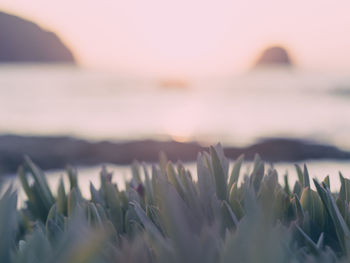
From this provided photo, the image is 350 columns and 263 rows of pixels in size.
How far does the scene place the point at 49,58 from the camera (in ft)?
205

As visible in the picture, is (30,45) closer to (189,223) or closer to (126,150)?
(126,150)

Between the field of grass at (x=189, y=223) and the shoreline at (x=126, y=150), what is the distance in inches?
370

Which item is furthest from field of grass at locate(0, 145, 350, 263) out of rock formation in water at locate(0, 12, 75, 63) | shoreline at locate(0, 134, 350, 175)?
rock formation in water at locate(0, 12, 75, 63)

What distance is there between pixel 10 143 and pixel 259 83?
29.2m

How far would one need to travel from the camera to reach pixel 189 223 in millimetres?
840

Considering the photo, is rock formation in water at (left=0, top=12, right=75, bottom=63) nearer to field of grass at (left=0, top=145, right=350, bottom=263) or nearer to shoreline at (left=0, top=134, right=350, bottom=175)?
shoreline at (left=0, top=134, right=350, bottom=175)

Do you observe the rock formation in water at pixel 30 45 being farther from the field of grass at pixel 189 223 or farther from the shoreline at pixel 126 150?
the field of grass at pixel 189 223

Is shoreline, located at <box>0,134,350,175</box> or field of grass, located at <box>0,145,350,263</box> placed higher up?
shoreline, located at <box>0,134,350,175</box>

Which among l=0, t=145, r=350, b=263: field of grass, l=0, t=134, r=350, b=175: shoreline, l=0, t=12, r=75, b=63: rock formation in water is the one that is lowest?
l=0, t=145, r=350, b=263: field of grass

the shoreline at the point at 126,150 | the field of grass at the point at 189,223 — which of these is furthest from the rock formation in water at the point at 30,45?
the field of grass at the point at 189,223

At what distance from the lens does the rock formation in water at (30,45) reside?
49062mm

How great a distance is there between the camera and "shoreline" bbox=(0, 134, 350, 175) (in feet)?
34.8

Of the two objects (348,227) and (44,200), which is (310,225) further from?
(44,200)

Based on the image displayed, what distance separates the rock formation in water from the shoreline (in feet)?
114
